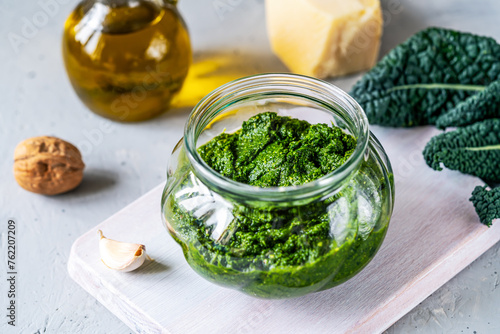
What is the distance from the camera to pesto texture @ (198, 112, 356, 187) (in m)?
1.41

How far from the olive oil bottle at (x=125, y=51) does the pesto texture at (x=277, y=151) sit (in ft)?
2.10

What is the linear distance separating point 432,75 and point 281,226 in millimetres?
994

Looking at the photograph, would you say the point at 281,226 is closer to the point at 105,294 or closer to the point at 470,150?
the point at 105,294

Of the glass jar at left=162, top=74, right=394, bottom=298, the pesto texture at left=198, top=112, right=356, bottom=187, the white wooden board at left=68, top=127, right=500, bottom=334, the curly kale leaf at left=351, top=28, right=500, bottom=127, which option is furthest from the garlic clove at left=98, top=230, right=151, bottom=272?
the curly kale leaf at left=351, top=28, right=500, bottom=127

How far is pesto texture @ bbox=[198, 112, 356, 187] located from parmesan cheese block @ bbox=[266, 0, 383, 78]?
77cm

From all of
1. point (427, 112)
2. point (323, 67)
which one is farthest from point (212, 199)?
point (323, 67)

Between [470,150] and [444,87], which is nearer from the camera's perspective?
[470,150]

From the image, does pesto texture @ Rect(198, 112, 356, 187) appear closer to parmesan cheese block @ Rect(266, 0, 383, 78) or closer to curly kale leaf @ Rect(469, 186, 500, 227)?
curly kale leaf @ Rect(469, 186, 500, 227)

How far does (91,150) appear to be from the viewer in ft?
7.14

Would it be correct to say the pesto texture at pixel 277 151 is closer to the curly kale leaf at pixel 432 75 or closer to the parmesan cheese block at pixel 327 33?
the curly kale leaf at pixel 432 75

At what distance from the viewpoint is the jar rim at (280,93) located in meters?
1.27

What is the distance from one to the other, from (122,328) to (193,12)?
5.23 feet

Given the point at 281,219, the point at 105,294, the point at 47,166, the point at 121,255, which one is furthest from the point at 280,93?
the point at 47,166

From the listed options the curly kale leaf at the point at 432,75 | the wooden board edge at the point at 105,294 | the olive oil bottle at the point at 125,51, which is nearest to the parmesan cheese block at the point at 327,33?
the curly kale leaf at the point at 432,75
